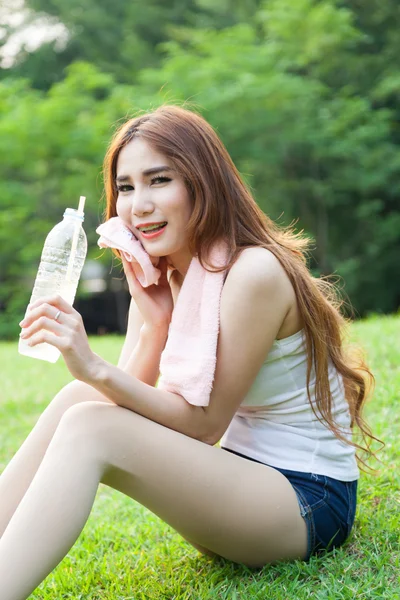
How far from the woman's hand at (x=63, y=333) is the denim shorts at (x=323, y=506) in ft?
1.81

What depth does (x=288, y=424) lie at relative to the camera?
203cm

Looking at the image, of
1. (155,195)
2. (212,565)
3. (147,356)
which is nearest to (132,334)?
(147,356)

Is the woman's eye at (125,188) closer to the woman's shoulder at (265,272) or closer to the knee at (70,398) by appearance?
the woman's shoulder at (265,272)

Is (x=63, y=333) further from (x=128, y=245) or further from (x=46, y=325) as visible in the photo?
(x=128, y=245)

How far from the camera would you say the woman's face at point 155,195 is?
2.02 meters

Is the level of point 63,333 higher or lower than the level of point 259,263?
lower

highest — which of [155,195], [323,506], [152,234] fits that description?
[155,195]

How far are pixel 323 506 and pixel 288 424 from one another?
23 cm

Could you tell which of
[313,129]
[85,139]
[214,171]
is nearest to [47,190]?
[85,139]

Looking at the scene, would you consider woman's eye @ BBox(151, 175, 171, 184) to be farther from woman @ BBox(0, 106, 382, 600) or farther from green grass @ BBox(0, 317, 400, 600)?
green grass @ BBox(0, 317, 400, 600)

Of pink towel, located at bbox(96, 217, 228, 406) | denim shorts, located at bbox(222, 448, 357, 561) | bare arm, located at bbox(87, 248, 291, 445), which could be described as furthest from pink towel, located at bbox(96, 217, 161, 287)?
denim shorts, located at bbox(222, 448, 357, 561)

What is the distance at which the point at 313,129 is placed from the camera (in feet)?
46.4

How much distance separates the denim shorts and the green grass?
0.05 meters

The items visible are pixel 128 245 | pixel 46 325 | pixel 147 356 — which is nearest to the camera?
pixel 46 325
